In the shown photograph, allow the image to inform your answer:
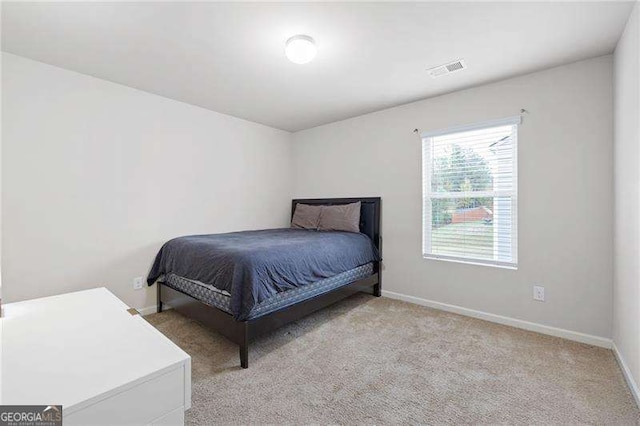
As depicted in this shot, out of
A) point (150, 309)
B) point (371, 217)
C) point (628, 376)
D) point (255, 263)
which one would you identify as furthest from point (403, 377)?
point (150, 309)

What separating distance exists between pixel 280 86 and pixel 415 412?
276 cm

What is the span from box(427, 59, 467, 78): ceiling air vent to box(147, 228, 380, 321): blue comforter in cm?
177

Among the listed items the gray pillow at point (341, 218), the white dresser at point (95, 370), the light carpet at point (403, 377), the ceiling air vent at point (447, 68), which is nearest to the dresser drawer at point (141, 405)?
the white dresser at point (95, 370)

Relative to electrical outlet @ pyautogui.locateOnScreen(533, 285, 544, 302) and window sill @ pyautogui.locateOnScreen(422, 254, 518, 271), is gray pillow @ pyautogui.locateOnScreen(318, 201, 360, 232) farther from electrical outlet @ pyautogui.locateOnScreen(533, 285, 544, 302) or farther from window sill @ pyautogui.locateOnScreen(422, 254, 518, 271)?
electrical outlet @ pyautogui.locateOnScreen(533, 285, 544, 302)

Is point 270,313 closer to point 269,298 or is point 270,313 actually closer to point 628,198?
point 269,298

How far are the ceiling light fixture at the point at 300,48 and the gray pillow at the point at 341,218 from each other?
6.21 ft

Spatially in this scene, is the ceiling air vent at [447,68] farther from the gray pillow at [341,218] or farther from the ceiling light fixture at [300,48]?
the gray pillow at [341,218]

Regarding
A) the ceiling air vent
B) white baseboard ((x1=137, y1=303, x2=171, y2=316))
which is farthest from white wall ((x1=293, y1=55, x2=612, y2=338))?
white baseboard ((x1=137, y1=303, x2=171, y2=316))

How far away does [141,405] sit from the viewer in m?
0.93

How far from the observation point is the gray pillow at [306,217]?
3.82m

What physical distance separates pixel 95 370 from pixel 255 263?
1.12 m

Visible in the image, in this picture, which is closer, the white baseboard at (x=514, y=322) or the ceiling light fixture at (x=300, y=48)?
the ceiling light fixture at (x=300, y=48)

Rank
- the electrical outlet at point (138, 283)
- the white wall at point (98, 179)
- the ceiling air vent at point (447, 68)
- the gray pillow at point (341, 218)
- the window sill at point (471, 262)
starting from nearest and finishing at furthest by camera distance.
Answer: the white wall at point (98, 179) → the ceiling air vent at point (447, 68) → the window sill at point (471, 262) → the electrical outlet at point (138, 283) → the gray pillow at point (341, 218)

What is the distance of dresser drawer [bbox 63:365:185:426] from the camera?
2.74 ft
